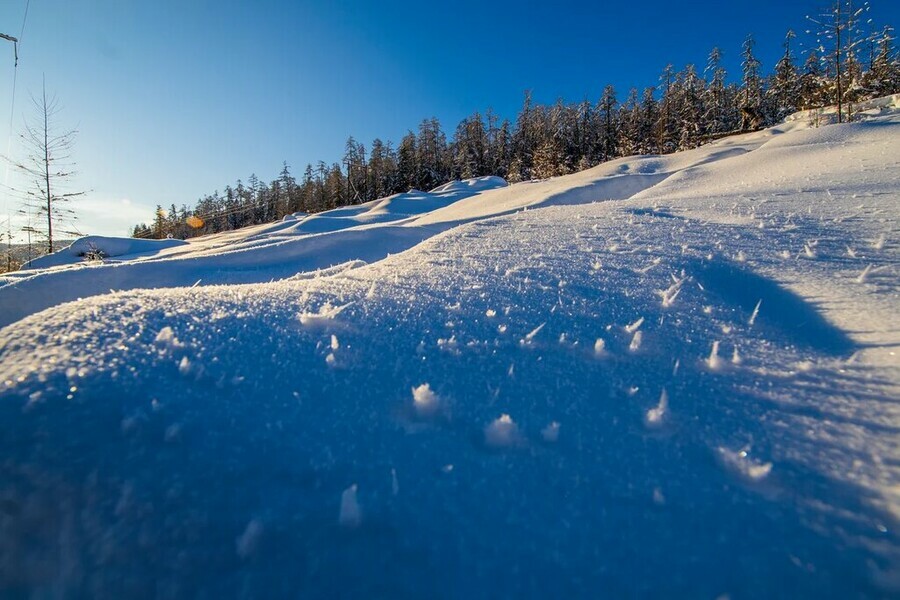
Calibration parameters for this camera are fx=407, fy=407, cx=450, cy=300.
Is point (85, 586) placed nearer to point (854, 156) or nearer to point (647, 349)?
point (647, 349)

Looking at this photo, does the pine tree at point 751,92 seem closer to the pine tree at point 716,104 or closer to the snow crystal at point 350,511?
the pine tree at point 716,104

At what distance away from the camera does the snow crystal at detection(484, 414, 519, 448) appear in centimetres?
107

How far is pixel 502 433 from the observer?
3.54 feet

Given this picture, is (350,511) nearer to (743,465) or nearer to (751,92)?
(743,465)

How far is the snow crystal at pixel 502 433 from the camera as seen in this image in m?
1.07

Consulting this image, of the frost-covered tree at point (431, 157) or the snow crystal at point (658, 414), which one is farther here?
the frost-covered tree at point (431, 157)

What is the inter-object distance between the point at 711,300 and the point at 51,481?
94.5 inches

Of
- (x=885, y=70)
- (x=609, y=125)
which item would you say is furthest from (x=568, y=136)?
(x=885, y=70)

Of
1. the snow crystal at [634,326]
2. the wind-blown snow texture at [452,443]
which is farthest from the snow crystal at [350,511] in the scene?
the snow crystal at [634,326]

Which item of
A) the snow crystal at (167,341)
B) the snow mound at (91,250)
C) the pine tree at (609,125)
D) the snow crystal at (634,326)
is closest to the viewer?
the snow crystal at (167,341)

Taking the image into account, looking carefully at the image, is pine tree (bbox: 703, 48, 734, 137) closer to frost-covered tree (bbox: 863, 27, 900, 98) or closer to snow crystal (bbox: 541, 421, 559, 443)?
frost-covered tree (bbox: 863, 27, 900, 98)

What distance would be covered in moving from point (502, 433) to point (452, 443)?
0.14 m

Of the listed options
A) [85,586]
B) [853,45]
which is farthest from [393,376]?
[853,45]

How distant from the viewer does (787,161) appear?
7074mm
